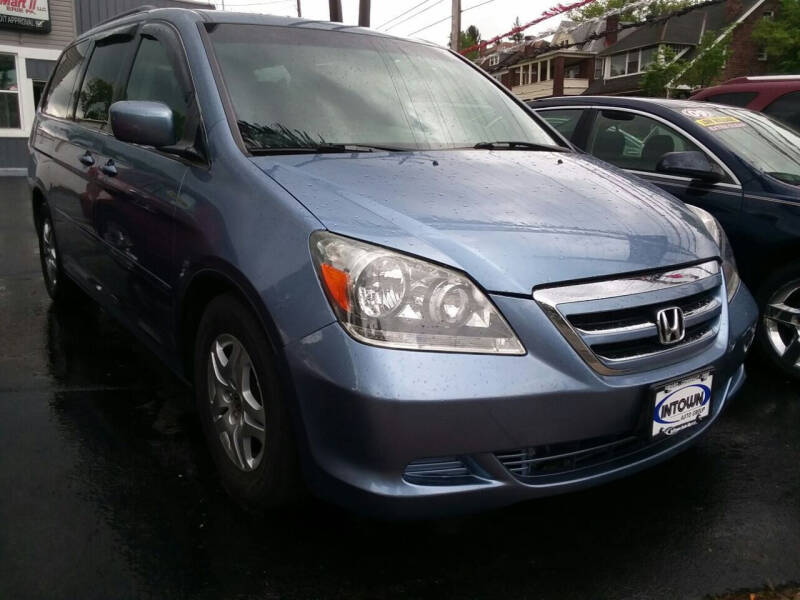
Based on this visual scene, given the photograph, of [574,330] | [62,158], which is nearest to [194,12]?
[62,158]

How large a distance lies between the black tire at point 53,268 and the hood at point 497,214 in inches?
112

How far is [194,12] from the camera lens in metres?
3.20

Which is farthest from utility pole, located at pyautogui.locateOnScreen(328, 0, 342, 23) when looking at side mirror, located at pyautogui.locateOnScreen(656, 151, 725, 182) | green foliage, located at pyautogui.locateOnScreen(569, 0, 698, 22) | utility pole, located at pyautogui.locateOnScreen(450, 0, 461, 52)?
side mirror, located at pyautogui.locateOnScreen(656, 151, 725, 182)

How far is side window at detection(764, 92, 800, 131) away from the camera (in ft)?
22.0

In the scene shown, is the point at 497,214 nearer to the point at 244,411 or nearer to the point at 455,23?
the point at 244,411

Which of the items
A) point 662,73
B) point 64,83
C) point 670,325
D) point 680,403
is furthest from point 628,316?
point 662,73

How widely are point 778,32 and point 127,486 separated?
3299 cm

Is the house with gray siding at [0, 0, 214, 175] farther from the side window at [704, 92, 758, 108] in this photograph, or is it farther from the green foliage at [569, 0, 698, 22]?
the side window at [704, 92, 758, 108]

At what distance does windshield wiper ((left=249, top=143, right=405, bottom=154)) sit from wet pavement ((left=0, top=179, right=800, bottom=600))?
1.23 m

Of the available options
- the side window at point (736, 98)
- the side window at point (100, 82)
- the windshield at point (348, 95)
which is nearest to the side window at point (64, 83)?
the side window at point (100, 82)

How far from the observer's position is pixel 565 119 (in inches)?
221

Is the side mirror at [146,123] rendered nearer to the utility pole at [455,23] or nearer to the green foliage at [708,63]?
the utility pole at [455,23]

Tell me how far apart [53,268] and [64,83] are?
1215 millimetres

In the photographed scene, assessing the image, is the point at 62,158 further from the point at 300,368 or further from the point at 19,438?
the point at 300,368
